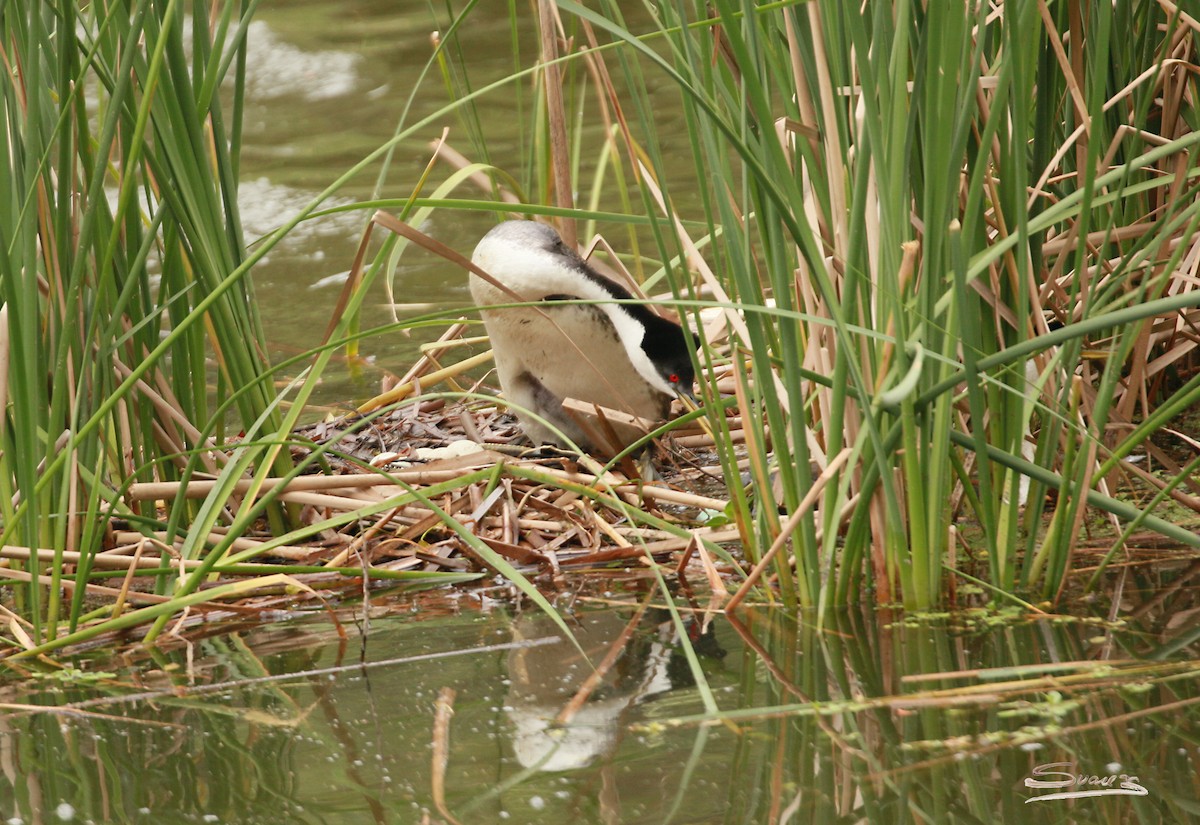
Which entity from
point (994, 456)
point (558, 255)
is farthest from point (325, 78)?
point (994, 456)

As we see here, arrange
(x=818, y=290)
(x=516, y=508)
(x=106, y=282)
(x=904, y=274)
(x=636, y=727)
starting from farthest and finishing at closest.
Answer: (x=516, y=508)
(x=106, y=282)
(x=818, y=290)
(x=904, y=274)
(x=636, y=727)

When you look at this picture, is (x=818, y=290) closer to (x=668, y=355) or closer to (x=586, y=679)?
(x=586, y=679)

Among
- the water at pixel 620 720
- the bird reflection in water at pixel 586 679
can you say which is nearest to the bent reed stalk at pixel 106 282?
the water at pixel 620 720

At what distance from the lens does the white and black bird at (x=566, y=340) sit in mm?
2432

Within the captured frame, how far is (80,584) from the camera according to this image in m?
1.58

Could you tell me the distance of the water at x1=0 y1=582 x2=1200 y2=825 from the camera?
3.57 feet

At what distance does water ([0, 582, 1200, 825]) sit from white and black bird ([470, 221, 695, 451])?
919 mm

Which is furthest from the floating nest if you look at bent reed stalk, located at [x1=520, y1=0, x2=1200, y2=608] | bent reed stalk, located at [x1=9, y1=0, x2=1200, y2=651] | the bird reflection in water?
bent reed stalk, located at [x1=520, y1=0, x2=1200, y2=608]

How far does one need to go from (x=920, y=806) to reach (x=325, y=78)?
293 inches

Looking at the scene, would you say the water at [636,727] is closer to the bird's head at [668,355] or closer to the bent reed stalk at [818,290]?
the bent reed stalk at [818,290]

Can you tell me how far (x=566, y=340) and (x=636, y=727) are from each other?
1.33 meters

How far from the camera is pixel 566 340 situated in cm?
251

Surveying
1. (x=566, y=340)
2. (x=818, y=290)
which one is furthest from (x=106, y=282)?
(x=818, y=290)

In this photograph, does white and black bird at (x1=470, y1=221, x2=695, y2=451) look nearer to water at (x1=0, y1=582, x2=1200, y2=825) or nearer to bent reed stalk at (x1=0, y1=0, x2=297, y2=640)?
bent reed stalk at (x1=0, y1=0, x2=297, y2=640)
